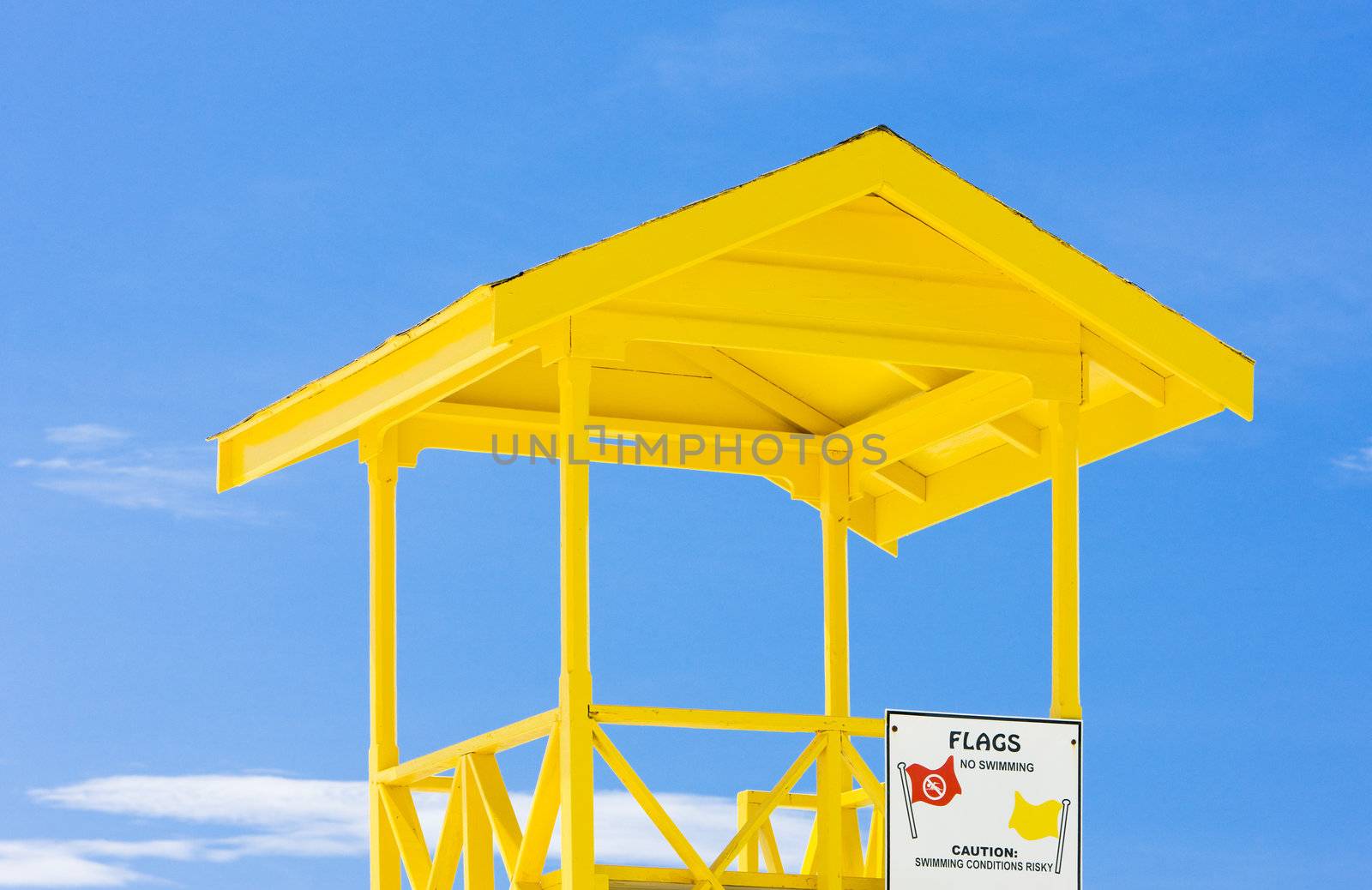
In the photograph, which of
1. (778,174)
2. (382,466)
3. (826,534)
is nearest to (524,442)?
(382,466)

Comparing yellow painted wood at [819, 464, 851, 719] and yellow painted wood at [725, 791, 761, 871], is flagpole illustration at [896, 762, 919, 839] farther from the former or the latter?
yellow painted wood at [819, 464, 851, 719]

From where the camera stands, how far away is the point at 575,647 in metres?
11.9

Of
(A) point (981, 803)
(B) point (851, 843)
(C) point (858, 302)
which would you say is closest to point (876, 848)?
(B) point (851, 843)

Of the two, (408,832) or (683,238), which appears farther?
(408,832)

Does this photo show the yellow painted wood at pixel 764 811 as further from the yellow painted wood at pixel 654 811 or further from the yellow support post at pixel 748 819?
the yellow support post at pixel 748 819

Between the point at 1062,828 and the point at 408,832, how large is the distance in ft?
13.7

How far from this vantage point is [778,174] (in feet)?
40.6

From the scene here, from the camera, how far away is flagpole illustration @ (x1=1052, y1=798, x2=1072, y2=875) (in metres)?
12.8

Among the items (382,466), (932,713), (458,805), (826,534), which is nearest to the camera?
(932,713)

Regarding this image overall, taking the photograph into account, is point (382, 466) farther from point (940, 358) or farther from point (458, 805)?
point (940, 358)

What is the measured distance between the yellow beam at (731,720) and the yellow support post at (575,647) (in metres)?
0.15

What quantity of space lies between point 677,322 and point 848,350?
1022 mm

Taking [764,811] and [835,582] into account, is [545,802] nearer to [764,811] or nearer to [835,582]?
[764,811]

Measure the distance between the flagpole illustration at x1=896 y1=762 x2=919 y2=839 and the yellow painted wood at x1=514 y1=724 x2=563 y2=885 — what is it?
6.13 feet
